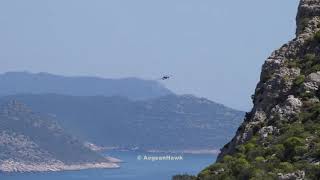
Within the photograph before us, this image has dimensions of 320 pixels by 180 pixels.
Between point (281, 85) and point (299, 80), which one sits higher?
point (299, 80)

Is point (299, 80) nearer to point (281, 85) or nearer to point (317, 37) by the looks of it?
point (281, 85)

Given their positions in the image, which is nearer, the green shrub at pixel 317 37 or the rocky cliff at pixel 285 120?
the rocky cliff at pixel 285 120

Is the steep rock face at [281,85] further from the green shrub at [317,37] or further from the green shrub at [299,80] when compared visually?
the green shrub at [317,37]

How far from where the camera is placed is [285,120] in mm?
26719

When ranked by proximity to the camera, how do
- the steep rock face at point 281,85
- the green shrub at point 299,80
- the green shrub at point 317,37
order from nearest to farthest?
the steep rock face at point 281,85, the green shrub at point 299,80, the green shrub at point 317,37

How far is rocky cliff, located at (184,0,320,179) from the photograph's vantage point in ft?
76.2

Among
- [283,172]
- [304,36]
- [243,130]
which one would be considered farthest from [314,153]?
[304,36]

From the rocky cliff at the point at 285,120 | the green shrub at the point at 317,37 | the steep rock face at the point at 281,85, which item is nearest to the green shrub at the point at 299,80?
the rocky cliff at the point at 285,120

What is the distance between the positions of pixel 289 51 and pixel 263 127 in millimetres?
4109

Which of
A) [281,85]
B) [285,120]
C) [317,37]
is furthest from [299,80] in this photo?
[317,37]

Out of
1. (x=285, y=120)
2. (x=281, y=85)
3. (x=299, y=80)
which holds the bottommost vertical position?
(x=285, y=120)

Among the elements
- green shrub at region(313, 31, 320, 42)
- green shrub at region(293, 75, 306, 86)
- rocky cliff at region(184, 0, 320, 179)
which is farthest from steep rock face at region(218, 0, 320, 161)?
green shrub at region(313, 31, 320, 42)

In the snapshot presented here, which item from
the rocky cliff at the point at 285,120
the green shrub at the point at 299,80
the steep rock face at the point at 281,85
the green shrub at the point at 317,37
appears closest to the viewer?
the rocky cliff at the point at 285,120

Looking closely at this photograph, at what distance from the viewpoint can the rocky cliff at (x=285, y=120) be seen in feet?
76.2
